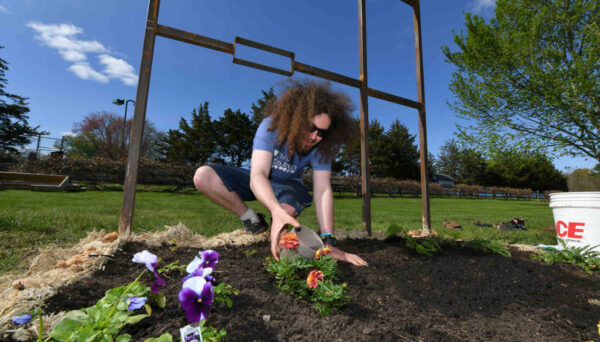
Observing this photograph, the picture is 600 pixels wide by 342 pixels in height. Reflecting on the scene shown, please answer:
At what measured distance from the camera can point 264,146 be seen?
217cm

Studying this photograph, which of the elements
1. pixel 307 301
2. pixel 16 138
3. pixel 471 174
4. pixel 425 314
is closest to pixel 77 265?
pixel 307 301

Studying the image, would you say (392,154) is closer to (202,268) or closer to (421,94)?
(421,94)

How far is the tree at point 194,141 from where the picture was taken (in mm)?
20141

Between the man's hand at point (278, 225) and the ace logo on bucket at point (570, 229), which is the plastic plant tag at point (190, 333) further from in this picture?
the ace logo on bucket at point (570, 229)

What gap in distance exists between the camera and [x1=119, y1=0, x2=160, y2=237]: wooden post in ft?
7.65

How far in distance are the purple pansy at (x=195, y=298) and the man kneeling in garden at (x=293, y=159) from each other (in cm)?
78

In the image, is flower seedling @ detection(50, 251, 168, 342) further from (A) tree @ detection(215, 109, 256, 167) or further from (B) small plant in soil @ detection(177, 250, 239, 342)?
(A) tree @ detection(215, 109, 256, 167)

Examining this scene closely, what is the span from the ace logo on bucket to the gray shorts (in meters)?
2.81

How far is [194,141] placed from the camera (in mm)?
21812

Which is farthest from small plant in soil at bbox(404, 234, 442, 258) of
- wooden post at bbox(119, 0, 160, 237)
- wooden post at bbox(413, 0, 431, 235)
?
wooden post at bbox(119, 0, 160, 237)

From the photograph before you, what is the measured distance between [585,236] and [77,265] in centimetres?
426

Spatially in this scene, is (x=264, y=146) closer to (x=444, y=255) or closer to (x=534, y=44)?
(x=444, y=255)

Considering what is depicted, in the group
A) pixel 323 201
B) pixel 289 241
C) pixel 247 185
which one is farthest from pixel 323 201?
pixel 289 241

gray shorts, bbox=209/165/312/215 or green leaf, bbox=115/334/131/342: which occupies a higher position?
gray shorts, bbox=209/165/312/215
